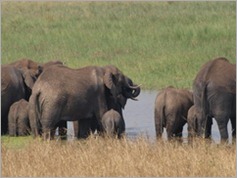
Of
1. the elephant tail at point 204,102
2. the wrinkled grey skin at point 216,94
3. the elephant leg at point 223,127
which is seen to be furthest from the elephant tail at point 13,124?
the elephant leg at point 223,127

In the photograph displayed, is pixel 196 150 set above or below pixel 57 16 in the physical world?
below

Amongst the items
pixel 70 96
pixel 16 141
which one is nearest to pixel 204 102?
pixel 70 96

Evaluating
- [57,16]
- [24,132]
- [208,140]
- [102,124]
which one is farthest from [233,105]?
[57,16]

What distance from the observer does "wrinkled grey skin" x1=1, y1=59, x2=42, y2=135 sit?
17391 millimetres

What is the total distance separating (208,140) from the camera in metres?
14.8

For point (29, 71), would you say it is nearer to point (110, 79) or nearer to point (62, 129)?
point (62, 129)

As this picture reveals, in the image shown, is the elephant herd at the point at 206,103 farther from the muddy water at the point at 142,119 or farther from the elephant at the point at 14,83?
the elephant at the point at 14,83

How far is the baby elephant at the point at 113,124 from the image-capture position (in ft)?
51.8

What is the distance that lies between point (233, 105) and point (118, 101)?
2259 mm

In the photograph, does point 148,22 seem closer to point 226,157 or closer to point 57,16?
point 57,16

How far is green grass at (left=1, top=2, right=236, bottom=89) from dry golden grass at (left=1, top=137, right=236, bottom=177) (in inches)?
367

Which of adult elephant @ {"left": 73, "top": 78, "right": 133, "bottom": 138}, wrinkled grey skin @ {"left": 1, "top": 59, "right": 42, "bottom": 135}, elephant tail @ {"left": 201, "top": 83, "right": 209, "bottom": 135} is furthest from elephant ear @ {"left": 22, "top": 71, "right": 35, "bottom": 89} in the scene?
elephant tail @ {"left": 201, "top": 83, "right": 209, "bottom": 135}

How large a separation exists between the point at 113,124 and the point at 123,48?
11.7m

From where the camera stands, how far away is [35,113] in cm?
1611
